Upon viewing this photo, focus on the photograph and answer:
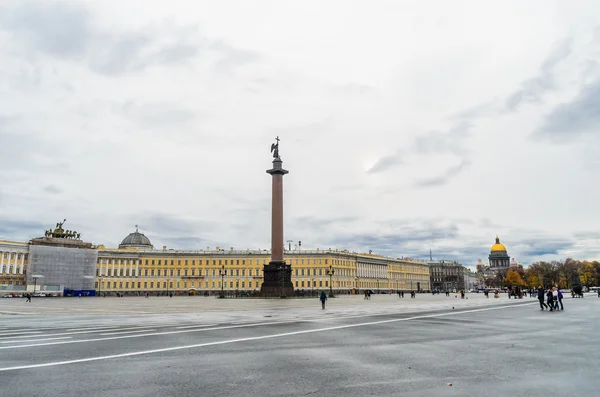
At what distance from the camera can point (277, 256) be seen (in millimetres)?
68500

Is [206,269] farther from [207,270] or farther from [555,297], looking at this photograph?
[555,297]

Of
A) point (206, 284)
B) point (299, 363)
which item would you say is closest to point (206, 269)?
point (206, 284)

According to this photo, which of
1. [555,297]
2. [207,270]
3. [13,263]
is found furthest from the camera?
[207,270]

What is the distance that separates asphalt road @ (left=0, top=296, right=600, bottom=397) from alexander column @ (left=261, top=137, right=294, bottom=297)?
48706mm

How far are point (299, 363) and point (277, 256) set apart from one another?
188 feet

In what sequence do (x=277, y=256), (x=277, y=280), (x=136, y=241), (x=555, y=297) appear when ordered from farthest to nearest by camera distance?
(x=136, y=241) → (x=277, y=256) → (x=277, y=280) → (x=555, y=297)

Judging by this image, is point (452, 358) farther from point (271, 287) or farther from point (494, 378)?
point (271, 287)

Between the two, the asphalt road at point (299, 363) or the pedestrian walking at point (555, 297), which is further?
the pedestrian walking at point (555, 297)

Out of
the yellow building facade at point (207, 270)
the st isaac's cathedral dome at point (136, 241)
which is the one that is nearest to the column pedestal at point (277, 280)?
the yellow building facade at point (207, 270)

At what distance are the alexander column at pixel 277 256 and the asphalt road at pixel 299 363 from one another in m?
48.7

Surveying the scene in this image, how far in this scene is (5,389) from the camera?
8.76m

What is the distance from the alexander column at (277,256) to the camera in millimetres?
67375

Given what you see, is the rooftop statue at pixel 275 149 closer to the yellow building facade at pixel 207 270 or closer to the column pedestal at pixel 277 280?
the column pedestal at pixel 277 280

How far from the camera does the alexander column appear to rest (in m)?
67.4
